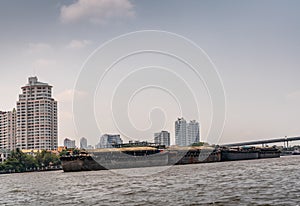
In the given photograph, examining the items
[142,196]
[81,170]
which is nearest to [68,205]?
[142,196]

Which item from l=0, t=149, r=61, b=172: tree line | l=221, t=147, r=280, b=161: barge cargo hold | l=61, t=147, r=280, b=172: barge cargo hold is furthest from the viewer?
l=221, t=147, r=280, b=161: barge cargo hold

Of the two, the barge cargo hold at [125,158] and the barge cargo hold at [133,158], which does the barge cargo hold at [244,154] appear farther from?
the barge cargo hold at [125,158]

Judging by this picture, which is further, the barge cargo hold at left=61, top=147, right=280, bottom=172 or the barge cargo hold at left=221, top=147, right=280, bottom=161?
the barge cargo hold at left=221, top=147, right=280, bottom=161

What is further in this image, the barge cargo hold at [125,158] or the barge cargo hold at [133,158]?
the barge cargo hold at [133,158]

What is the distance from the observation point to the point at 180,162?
5167 inches

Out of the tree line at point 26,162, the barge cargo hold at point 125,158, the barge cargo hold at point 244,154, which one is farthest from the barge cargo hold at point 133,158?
the tree line at point 26,162

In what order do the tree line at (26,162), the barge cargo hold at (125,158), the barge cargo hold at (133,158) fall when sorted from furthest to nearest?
the tree line at (26,162) < the barge cargo hold at (133,158) < the barge cargo hold at (125,158)

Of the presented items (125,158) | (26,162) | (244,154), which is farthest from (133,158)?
(244,154)

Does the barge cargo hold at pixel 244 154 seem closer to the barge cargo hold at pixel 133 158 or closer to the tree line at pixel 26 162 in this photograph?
the barge cargo hold at pixel 133 158

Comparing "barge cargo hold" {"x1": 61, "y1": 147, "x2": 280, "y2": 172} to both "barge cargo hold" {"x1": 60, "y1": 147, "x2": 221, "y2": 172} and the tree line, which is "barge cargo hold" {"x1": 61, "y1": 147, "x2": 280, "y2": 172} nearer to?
"barge cargo hold" {"x1": 60, "y1": 147, "x2": 221, "y2": 172}

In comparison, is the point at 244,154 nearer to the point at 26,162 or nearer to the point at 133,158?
the point at 133,158

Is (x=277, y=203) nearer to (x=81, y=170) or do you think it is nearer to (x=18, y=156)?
(x=81, y=170)

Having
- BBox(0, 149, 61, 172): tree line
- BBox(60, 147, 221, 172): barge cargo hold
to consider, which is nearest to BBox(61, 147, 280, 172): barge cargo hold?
BBox(60, 147, 221, 172): barge cargo hold

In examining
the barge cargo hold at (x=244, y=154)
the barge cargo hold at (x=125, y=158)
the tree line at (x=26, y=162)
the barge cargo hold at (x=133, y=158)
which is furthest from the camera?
the barge cargo hold at (x=244, y=154)
